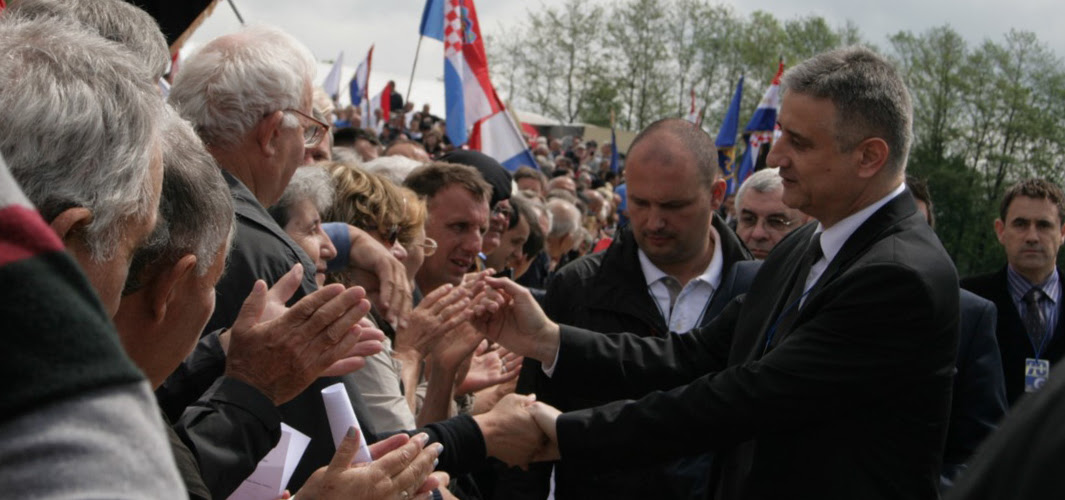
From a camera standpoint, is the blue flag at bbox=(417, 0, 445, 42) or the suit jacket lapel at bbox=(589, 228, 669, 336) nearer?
the suit jacket lapel at bbox=(589, 228, 669, 336)

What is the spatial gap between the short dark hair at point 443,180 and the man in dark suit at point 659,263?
0.76 metres

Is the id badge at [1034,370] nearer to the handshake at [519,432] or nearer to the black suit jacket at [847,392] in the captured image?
the black suit jacket at [847,392]

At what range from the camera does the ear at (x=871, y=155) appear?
3.20m

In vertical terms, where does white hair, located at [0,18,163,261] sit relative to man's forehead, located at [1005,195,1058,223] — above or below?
above

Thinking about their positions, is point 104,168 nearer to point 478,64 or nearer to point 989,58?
point 478,64

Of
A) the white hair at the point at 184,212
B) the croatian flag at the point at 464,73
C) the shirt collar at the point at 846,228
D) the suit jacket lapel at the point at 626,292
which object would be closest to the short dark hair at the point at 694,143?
the suit jacket lapel at the point at 626,292

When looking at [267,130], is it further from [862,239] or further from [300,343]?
[862,239]

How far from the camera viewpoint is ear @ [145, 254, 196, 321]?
1.85 m

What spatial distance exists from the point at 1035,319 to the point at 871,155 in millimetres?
3658

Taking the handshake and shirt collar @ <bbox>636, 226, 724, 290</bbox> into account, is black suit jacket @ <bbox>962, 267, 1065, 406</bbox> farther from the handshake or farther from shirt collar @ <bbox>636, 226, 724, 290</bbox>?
the handshake

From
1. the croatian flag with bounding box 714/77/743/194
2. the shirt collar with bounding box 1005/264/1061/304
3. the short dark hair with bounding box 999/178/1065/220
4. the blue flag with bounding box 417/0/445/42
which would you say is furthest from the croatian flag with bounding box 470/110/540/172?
the croatian flag with bounding box 714/77/743/194

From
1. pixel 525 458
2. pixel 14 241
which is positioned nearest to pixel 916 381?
pixel 525 458

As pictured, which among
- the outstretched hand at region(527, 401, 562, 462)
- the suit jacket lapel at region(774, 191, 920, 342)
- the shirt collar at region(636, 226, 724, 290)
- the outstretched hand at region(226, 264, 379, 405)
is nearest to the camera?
the outstretched hand at region(226, 264, 379, 405)

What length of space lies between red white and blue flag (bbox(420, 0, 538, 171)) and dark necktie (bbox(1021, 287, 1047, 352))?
13.5 feet
